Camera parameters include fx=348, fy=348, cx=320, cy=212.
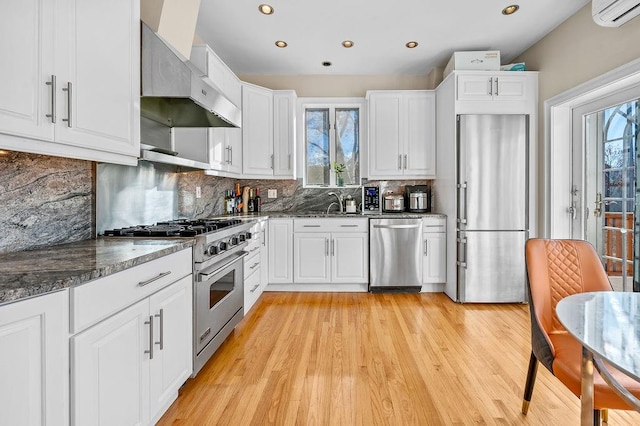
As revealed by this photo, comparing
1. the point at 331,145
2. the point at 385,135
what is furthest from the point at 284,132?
the point at 385,135

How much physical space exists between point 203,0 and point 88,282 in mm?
2618

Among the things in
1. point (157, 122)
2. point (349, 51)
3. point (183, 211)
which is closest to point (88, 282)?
point (157, 122)

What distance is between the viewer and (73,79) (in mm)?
1412

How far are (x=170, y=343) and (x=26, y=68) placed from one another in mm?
1302

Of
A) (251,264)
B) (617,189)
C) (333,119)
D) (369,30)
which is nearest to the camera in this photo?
(617,189)

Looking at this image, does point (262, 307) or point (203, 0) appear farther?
point (262, 307)

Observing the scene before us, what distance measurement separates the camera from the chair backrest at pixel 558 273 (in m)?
1.61

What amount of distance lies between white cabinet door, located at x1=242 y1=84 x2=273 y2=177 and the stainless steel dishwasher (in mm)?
1479

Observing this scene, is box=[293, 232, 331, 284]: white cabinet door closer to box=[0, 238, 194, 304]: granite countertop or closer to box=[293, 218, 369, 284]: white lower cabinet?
box=[293, 218, 369, 284]: white lower cabinet

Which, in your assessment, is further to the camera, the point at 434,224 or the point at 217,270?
the point at 434,224

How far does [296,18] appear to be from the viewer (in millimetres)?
3164

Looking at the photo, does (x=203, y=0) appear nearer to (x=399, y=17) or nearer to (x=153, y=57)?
(x=153, y=57)

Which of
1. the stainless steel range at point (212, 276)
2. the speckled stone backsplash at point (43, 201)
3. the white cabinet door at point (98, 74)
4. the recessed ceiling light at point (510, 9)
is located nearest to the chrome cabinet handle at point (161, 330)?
the stainless steel range at point (212, 276)

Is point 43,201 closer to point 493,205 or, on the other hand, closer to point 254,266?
point 254,266
